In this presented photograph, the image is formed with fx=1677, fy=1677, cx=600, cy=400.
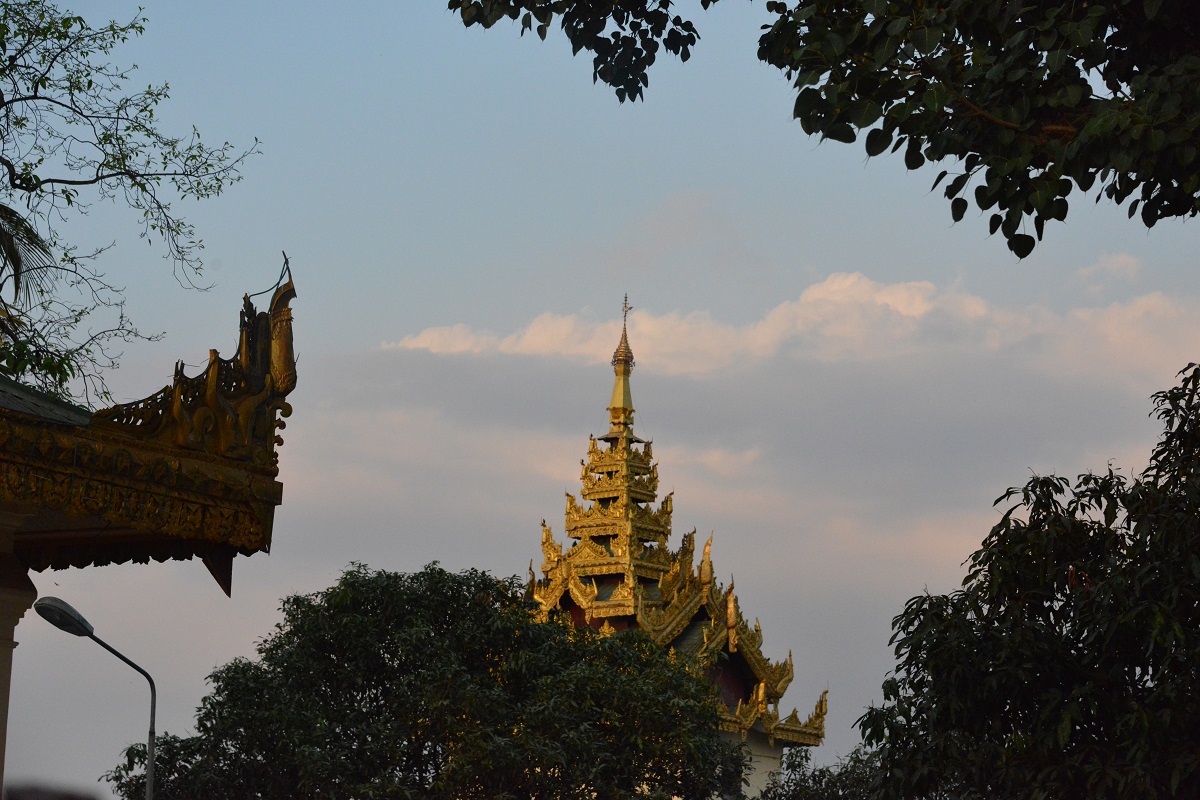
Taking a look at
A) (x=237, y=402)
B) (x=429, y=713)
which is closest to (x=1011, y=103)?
(x=237, y=402)

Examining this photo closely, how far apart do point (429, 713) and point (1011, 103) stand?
1484 cm

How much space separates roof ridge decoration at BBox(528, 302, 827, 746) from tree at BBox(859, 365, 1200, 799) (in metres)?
22.4

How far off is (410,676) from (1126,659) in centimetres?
1154

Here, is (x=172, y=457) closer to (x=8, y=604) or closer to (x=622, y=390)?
(x=8, y=604)

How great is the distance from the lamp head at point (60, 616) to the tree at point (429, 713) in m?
12.0

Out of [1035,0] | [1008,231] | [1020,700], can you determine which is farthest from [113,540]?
[1020,700]

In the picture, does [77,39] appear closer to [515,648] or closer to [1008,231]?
[1008,231]

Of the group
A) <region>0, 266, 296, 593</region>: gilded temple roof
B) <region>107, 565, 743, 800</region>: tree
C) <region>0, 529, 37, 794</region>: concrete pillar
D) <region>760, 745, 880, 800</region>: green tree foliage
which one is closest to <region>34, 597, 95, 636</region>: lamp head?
<region>0, 266, 296, 593</region>: gilded temple roof

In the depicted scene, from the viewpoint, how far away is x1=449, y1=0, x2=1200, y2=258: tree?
732cm

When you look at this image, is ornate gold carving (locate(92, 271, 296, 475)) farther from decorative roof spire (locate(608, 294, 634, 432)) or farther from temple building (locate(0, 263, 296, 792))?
decorative roof spire (locate(608, 294, 634, 432))

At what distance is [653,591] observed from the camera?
3678cm

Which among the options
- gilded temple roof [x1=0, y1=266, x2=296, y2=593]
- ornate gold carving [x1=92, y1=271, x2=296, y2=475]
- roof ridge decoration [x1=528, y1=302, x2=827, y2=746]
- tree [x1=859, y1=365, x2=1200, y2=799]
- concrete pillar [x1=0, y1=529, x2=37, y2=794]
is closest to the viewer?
gilded temple roof [x1=0, y1=266, x2=296, y2=593]

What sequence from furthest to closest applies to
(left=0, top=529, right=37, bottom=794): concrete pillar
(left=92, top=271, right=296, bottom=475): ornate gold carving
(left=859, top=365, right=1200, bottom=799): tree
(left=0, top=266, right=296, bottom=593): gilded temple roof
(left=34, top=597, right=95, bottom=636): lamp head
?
(left=859, top=365, right=1200, bottom=799): tree → (left=34, top=597, right=95, bottom=636): lamp head → (left=92, top=271, right=296, bottom=475): ornate gold carving → (left=0, top=529, right=37, bottom=794): concrete pillar → (left=0, top=266, right=296, bottom=593): gilded temple roof

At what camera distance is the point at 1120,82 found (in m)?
9.20
